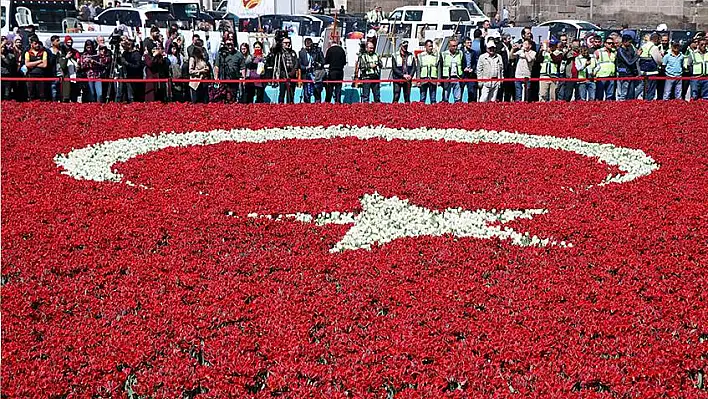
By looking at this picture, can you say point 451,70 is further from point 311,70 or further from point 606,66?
point 606,66

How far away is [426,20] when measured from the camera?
38.5 meters

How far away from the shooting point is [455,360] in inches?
217

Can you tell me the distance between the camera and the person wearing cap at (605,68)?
1873 cm

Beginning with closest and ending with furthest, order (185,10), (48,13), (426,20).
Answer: (48,13), (426,20), (185,10)

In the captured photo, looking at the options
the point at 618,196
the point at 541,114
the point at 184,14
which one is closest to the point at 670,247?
the point at 618,196

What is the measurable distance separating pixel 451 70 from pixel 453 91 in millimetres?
449

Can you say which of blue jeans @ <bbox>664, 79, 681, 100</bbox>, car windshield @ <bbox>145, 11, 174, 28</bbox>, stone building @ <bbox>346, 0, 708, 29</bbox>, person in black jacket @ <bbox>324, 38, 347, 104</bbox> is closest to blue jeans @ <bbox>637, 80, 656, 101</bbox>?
blue jeans @ <bbox>664, 79, 681, 100</bbox>

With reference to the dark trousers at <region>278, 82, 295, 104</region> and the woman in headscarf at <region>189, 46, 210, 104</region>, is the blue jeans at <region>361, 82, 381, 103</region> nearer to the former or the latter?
the dark trousers at <region>278, 82, 295, 104</region>

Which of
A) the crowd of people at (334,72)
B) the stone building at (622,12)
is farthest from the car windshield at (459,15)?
the crowd of people at (334,72)

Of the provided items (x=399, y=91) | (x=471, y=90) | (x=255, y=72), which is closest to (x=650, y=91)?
(x=471, y=90)

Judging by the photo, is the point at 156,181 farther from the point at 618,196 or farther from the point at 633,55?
the point at 633,55

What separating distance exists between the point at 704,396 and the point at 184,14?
36.7 metres

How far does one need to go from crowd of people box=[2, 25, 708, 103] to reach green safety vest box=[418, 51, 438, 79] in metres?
0.02

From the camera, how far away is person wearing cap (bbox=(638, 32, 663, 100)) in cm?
1909
